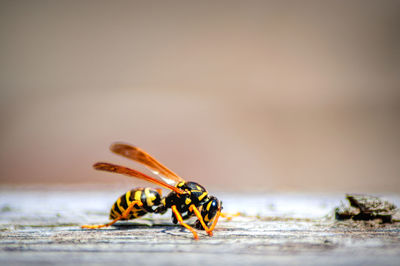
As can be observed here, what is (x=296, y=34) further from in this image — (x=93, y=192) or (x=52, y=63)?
(x=93, y=192)

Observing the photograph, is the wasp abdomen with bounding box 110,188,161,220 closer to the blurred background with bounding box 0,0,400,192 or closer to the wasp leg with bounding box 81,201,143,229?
the wasp leg with bounding box 81,201,143,229

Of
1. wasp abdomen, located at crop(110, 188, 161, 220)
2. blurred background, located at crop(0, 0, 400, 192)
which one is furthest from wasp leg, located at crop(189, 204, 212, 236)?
blurred background, located at crop(0, 0, 400, 192)

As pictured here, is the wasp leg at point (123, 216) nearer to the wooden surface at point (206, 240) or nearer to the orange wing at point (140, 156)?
the wooden surface at point (206, 240)

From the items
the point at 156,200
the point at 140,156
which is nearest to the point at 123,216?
the point at 156,200

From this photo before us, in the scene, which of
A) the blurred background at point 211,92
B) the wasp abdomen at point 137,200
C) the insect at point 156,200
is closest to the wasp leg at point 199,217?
the insect at point 156,200

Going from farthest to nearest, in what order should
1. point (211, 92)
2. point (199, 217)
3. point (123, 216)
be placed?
point (211, 92) < point (123, 216) < point (199, 217)

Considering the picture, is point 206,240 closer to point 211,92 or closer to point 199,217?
point 199,217

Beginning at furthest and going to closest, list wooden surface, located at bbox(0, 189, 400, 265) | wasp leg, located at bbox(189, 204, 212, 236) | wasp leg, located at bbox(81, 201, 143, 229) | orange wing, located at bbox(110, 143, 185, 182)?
orange wing, located at bbox(110, 143, 185, 182) < wasp leg, located at bbox(81, 201, 143, 229) < wasp leg, located at bbox(189, 204, 212, 236) < wooden surface, located at bbox(0, 189, 400, 265)
